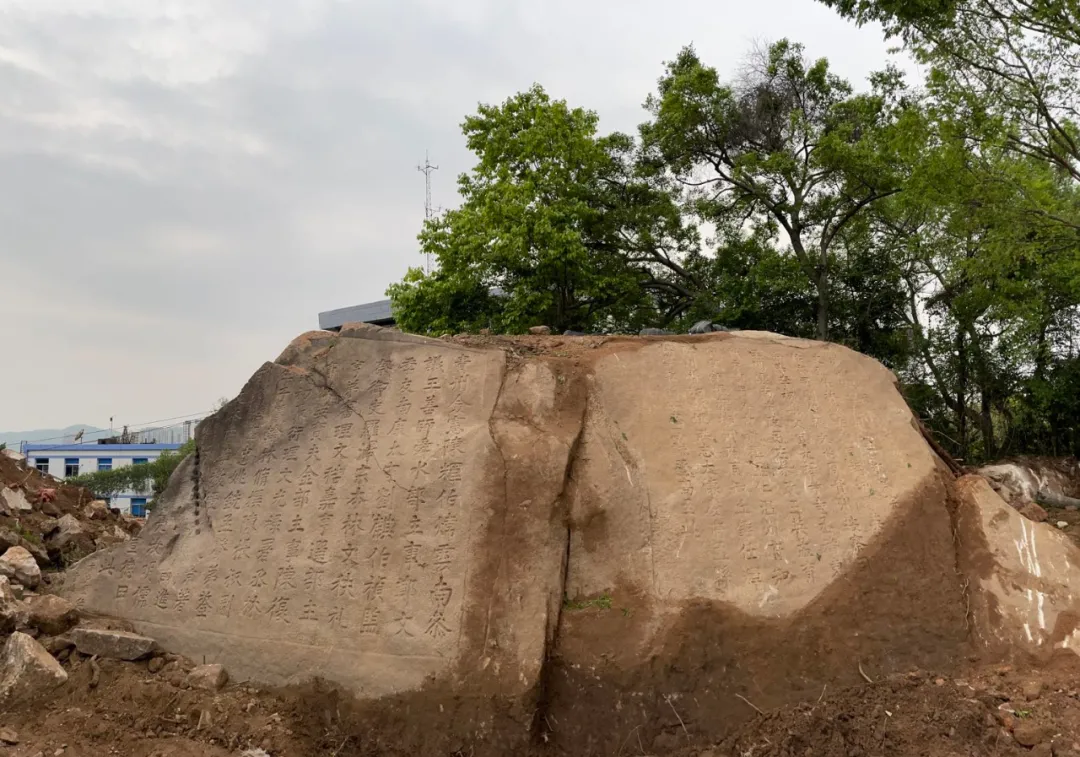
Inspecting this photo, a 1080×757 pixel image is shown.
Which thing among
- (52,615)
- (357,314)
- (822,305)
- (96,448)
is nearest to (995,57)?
(822,305)

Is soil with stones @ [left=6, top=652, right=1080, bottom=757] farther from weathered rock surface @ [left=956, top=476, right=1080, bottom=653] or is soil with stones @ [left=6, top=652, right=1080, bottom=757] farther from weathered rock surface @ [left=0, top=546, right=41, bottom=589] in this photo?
weathered rock surface @ [left=0, top=546, right=41, bottom=589]

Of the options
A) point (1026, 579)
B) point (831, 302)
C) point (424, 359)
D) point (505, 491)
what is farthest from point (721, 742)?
point (831, 302)

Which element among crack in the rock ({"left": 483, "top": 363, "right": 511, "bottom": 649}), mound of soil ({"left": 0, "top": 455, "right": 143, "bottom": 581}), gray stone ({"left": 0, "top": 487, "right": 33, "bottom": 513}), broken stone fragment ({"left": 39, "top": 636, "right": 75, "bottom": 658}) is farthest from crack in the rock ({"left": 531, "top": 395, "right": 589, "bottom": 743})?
gray stone ({"left": 0, "top": 487, "right": 33, "bottom": 513})

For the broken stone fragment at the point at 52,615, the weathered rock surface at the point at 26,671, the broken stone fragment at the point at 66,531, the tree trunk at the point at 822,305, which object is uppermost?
the tree trunk at the point at 822,305

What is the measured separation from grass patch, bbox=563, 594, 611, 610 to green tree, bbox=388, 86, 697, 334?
9577mm

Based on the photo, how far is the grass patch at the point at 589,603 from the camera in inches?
195

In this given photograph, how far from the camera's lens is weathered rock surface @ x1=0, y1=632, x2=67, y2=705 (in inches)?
181

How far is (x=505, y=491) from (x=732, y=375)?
2110 millimetres

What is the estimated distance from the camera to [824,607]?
4.95m

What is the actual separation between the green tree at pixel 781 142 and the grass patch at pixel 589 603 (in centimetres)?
1007

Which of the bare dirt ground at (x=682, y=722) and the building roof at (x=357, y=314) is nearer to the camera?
the bare dirt ground at (x=682, y=722)

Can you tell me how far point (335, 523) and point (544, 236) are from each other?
32.3ft

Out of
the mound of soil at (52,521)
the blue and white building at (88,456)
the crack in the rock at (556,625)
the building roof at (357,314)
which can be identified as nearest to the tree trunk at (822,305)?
the crack in the rock at (556,625)

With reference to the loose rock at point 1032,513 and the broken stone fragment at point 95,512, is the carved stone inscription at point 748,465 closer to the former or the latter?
the loose rock at point 1032,513
